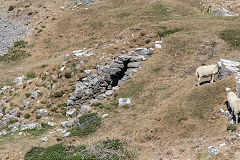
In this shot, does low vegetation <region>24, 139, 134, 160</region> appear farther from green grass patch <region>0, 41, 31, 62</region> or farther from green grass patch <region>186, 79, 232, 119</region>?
green grass patch <region>0, 41, 31, 62</region>

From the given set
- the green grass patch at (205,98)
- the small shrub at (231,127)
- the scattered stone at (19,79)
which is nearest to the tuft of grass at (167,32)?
the green grass patch at (205,98)

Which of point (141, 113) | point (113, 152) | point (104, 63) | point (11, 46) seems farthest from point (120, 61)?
point (11, 46)

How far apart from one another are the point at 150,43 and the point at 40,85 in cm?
1418

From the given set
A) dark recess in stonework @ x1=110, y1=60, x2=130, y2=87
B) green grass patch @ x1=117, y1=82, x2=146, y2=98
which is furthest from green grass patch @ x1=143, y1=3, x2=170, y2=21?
green grass patch @ x1=117, y1=82, x2=146, y2=98

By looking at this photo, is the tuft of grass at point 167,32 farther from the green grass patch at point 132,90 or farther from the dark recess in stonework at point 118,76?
the green grass patch at point 132,90

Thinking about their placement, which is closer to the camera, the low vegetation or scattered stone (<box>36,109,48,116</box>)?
the low vegetation

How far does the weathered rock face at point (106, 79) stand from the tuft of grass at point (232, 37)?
34.2 ft

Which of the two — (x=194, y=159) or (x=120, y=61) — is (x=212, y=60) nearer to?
(x=120, y=61)

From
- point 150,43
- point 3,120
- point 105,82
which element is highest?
point 150,43

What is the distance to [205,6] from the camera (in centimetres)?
5253

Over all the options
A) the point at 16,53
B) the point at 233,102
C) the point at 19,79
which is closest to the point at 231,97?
the point at 233,102

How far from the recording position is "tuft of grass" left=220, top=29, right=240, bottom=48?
31987mm

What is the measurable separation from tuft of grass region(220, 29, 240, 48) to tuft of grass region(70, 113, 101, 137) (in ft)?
62.8

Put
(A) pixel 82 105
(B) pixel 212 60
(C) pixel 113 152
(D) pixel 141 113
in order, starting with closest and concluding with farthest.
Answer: (C) pixel 113 152
(D) pixel 141 113
(A) pixel 82 105
(B) pixel 212 60
